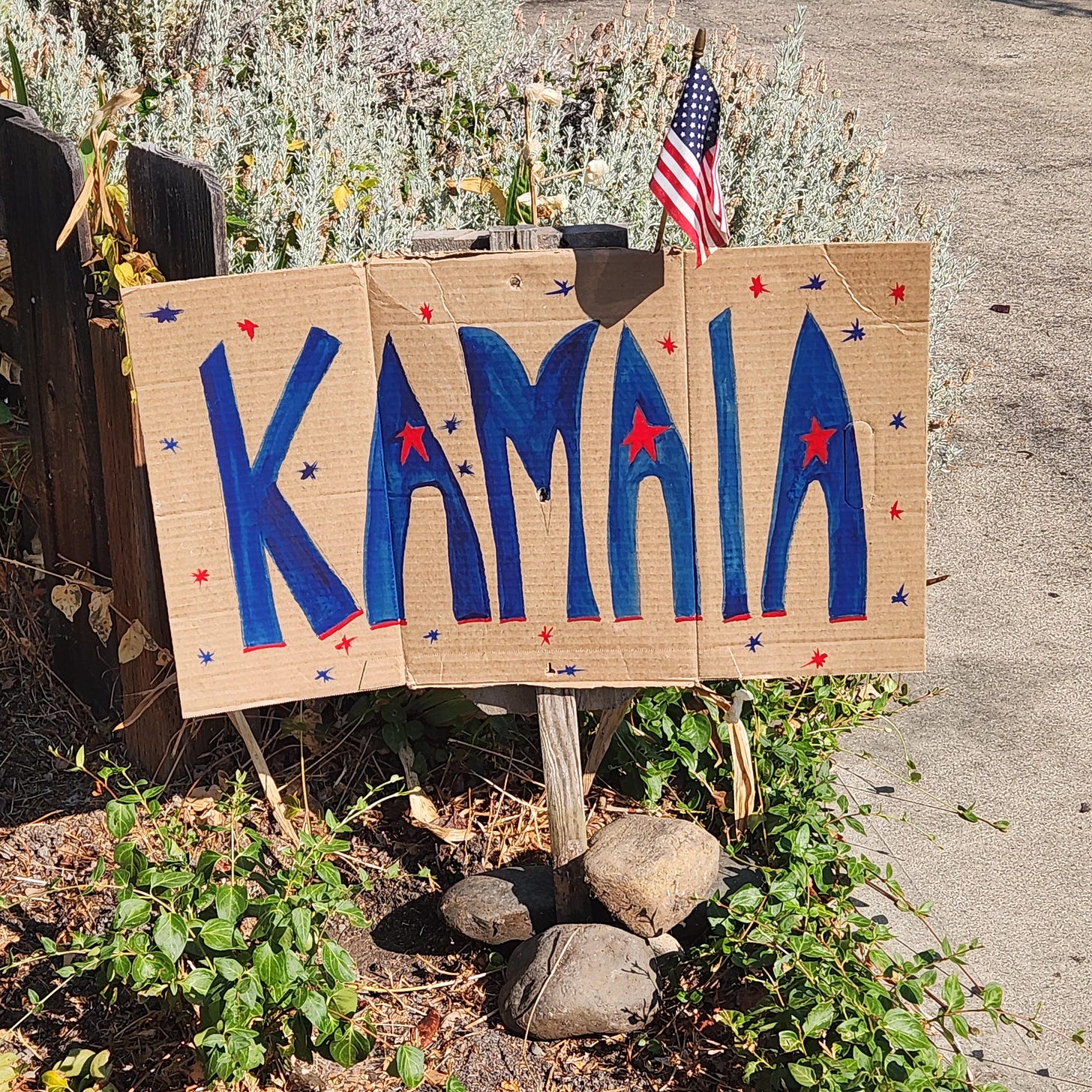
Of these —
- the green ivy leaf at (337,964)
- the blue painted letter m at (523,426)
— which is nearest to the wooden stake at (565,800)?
the blue painted letter m at (523,426)

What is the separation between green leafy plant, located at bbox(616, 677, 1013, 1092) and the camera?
2238 millimetres

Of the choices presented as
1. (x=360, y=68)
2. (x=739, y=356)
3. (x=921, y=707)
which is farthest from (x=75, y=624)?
(x=360, y=68)

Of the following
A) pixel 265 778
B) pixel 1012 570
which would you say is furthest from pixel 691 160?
pixel 1012 570

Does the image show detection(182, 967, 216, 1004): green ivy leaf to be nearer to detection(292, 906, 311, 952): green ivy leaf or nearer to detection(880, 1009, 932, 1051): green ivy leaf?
detection(292, 906, 311, 952): green ivy leaf

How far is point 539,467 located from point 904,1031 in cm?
122

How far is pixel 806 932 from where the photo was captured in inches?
98.5

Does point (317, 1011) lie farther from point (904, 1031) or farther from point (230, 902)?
point (904, 1031)

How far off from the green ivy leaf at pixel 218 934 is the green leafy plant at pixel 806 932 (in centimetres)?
93

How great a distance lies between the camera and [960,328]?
18.0ft

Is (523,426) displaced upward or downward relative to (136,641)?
upward

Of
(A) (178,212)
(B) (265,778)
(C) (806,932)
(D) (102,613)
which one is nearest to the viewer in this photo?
(C) (806,932)

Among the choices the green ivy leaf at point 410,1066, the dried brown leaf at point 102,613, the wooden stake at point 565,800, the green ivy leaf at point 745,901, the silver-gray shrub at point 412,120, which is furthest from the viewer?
the silver-gray shrub at point 412,120

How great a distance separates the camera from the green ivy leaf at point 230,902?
2.22m

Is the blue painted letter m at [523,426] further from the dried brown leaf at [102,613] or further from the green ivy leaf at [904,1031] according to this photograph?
the dried brown leaf at [102,613]
